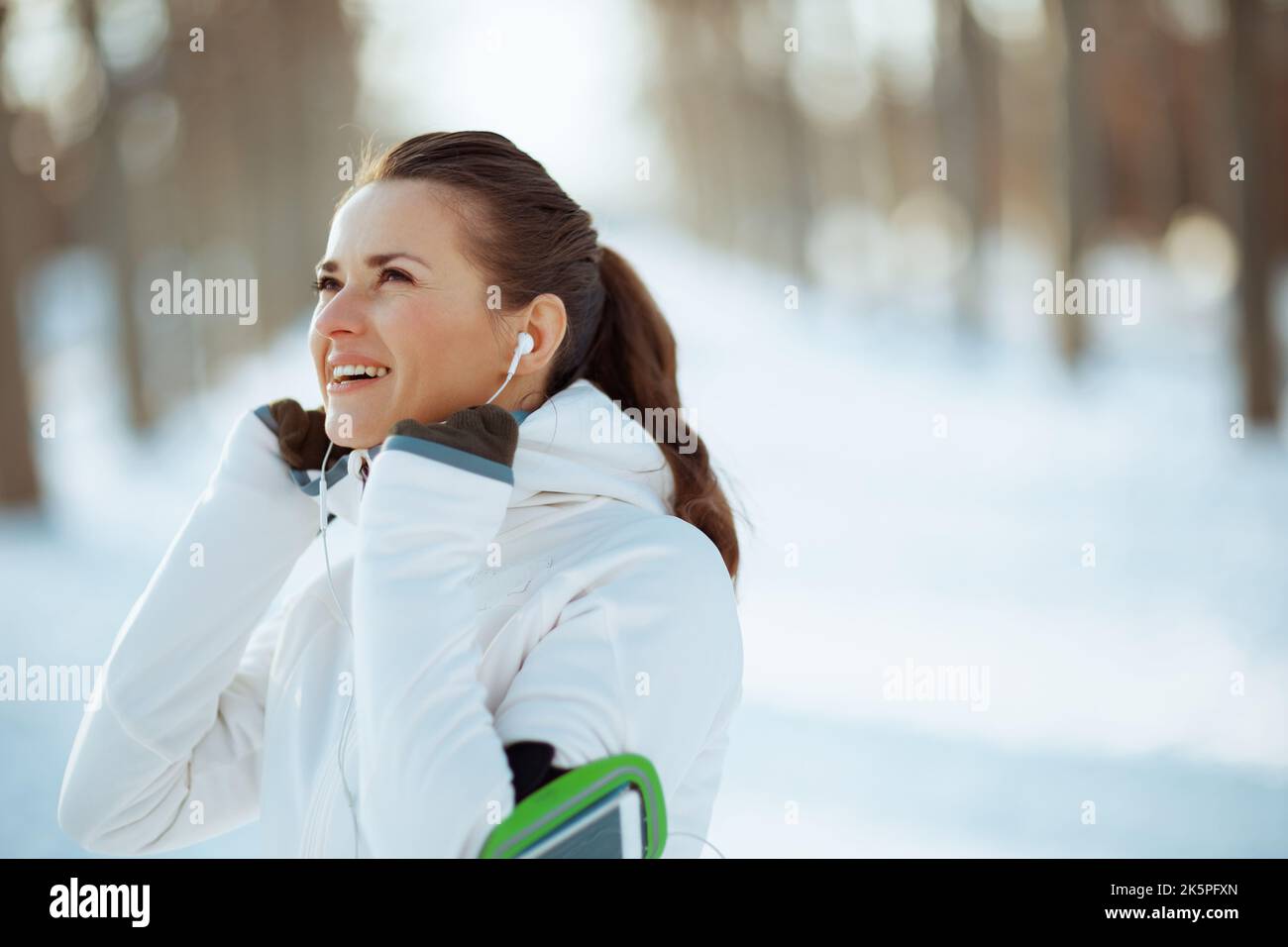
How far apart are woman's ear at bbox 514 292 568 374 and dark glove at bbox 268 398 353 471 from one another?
1.24 ft

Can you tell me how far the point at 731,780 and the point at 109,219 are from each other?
10.1 meters

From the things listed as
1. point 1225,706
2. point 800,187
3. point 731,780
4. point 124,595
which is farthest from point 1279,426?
point 800,187

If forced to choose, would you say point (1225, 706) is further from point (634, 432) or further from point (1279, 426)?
point (1279, 426)

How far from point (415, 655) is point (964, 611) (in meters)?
5.68

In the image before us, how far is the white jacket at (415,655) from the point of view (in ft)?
5.49

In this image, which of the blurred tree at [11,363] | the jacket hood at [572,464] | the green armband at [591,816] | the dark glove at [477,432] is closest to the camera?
the green armband at [591,816]
